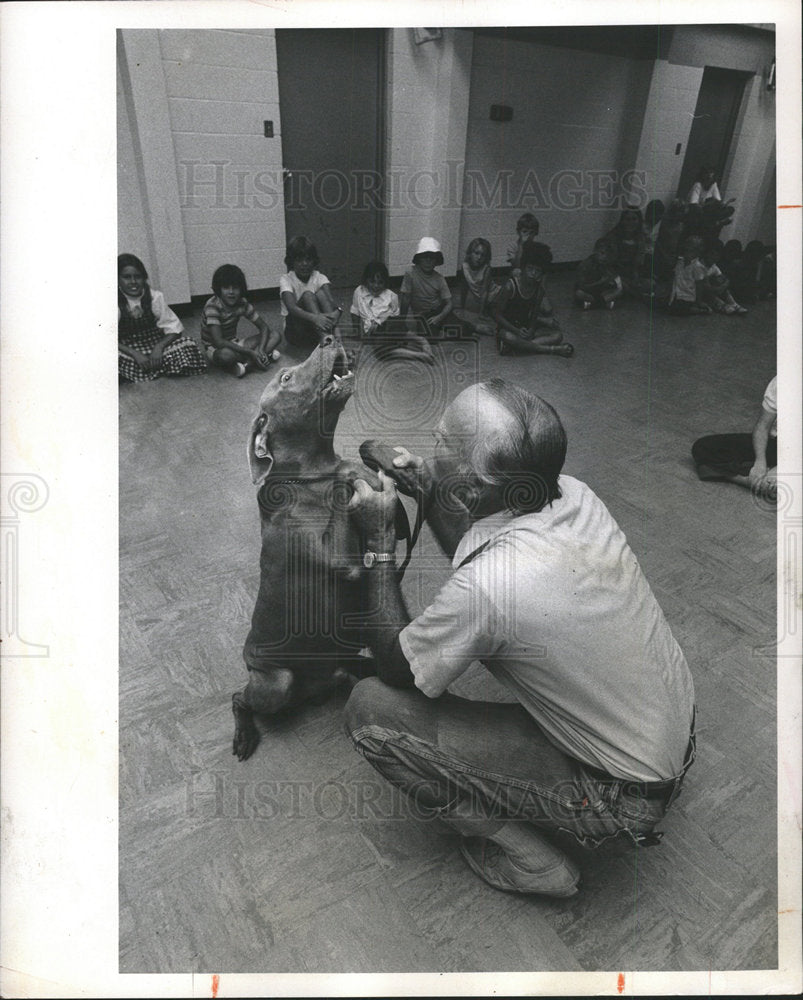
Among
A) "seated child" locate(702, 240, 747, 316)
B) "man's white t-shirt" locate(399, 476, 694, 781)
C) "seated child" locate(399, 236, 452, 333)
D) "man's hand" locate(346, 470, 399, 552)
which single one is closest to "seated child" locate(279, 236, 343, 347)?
"seated child" locate(399, 236, 452, 333)

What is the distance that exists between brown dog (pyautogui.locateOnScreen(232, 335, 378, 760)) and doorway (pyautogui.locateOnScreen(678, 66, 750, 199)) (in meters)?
1.35

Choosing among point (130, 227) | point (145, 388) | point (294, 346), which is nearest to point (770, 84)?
point (294, 346)

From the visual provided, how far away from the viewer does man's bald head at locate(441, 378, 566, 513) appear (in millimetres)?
1511

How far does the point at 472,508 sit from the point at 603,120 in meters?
1.66

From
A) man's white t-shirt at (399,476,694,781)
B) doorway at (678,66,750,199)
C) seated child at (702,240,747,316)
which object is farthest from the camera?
seated child at (702,240,747,316)

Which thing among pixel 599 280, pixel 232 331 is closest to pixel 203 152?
pixel 232 331

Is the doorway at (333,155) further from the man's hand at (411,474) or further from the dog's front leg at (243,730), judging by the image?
the dog's front leg at (243,730)

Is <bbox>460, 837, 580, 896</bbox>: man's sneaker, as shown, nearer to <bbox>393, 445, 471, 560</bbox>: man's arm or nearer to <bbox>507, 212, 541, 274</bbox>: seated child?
<bbox>393, 445, 471, 560</bbox>: man's arm

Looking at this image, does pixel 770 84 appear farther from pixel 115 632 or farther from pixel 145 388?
pixel 145 388

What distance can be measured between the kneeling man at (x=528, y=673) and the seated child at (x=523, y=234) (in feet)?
2.64

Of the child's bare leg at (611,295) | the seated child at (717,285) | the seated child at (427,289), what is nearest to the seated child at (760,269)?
the seated child at (717,285)

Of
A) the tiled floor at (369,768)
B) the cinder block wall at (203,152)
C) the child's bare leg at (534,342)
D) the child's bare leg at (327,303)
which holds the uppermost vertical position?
the cinder block wall at (203,152)

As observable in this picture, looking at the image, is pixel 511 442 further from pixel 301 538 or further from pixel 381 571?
pixel 301 538

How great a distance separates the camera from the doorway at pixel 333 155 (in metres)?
1.83
